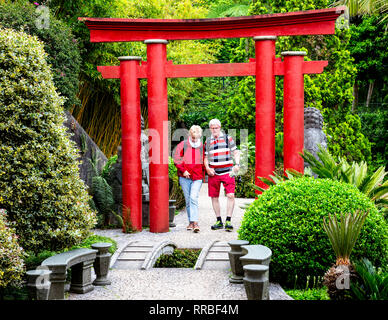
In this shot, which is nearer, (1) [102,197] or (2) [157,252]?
(2) [157,252]

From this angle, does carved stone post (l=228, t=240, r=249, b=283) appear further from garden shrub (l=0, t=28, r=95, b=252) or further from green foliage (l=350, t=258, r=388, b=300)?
garden shrub (l=0, t=28, r=95, b=252)

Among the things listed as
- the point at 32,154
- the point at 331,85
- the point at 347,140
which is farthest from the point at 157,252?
the point at 331,85

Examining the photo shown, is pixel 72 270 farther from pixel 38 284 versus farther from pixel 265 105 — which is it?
pixel 265 105

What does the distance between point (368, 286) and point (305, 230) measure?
0.88 m

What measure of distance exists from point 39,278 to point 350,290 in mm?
2849

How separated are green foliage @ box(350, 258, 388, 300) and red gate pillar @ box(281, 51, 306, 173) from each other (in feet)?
11.5

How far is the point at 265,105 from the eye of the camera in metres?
8.03

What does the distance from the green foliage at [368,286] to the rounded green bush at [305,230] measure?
449 mm

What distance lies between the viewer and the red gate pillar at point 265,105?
8.03 m

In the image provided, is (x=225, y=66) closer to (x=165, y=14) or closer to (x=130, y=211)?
(x=130, y=211)

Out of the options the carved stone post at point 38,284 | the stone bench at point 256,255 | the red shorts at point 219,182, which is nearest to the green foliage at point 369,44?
the red shorts at point 219,182

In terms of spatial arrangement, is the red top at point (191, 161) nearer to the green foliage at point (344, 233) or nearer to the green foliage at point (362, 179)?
the green foliage at point (362, 179)

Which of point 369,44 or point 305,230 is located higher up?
point 369,44

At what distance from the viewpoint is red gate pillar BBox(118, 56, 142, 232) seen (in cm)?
834
